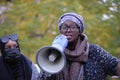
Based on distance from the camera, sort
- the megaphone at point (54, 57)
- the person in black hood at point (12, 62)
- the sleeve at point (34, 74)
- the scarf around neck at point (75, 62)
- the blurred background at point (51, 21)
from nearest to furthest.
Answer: the megaphone at point (54, 57) < the scarf around neck at point (75, 62) < the sleeve at point (34, 74) < the person in black hood at point (12, 62) < the blurred background at point (51, 21)

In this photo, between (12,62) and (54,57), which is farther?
(12,62)

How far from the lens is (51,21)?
1242cm

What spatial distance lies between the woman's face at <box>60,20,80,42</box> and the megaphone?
0.21 meters

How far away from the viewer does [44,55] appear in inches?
176

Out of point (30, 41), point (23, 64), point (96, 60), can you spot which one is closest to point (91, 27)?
point (30, 41)

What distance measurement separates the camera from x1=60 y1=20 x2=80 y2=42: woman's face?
15.3ft

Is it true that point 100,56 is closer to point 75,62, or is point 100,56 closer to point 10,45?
point 75,62

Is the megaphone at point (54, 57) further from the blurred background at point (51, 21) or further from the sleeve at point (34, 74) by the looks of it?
the blurred background at point (51, 21)

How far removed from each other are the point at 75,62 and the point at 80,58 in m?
0.06

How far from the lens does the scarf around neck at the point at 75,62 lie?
461 cm

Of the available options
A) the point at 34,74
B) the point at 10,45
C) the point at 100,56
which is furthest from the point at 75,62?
the point at 10,45

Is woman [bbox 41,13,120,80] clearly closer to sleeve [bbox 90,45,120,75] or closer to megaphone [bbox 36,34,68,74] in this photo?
sleeve [bbox 90,45,120,75]

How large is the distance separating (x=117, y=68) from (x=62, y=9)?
7.45m

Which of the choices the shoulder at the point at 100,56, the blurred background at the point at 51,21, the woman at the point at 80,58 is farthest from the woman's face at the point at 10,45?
the blurred background at the point at 51,21
